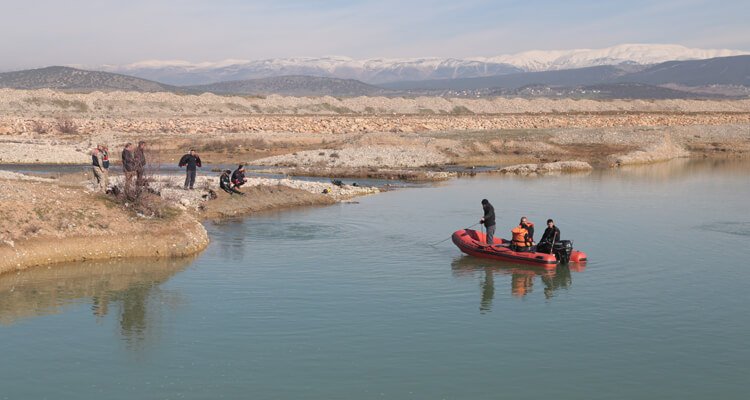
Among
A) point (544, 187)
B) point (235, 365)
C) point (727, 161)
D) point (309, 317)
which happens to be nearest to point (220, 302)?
point (309, 317)

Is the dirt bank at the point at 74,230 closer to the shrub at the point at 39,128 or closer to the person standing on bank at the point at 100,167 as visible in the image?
the person standing on bank at the point at 100,167

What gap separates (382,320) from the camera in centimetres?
2136

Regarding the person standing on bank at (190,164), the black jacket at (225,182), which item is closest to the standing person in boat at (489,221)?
the person standing on bank at (190,164)

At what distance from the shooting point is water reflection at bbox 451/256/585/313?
24922mm

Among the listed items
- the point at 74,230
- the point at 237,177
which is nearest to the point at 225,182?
the point at 237,177

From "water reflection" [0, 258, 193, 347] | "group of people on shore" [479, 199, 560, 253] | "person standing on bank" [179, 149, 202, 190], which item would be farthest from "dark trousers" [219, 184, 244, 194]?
"group of people on shore" [479, 199, 560, 253]

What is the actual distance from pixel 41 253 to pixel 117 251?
2558 mm

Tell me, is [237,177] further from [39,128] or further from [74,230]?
[39,128]

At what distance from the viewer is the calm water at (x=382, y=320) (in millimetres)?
17094

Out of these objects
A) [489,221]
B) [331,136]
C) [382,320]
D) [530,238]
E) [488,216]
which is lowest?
[382,320]

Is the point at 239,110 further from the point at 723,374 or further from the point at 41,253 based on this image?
the point at 723,374

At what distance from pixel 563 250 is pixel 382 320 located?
883 centimetres

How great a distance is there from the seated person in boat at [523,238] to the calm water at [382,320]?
0.97m

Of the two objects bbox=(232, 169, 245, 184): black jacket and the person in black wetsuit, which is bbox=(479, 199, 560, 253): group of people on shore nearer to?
bbox=(232, 169, 245, 184): black jacket
